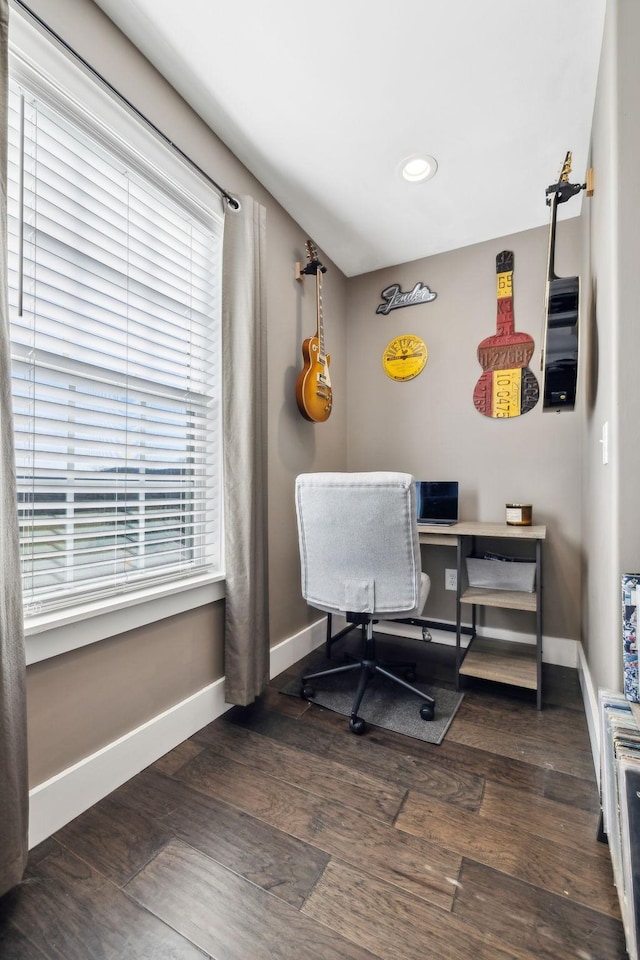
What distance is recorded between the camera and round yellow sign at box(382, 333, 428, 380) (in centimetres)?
275

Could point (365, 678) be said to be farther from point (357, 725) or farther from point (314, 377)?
point (314, 377)

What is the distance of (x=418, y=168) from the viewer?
199cm

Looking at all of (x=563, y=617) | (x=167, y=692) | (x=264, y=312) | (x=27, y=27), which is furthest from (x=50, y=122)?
(x=563, y=617)

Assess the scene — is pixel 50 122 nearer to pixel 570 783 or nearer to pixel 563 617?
pixel 570 783

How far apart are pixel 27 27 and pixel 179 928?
2273 mm

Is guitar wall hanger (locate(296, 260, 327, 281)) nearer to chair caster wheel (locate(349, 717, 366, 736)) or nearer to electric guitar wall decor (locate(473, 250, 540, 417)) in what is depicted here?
electric guitar wall decor (locate(473, 250, 540, 417))

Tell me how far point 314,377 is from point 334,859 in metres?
1.96

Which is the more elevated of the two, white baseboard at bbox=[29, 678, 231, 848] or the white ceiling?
the white ceiling

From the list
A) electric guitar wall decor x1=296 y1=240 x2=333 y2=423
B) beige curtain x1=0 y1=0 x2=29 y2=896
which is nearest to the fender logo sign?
electric guitar wall decor x1=296 y1=240 x2=333 y2=423

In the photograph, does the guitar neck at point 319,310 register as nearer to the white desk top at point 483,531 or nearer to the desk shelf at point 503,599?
the white desk top at point 483,531

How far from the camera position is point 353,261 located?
2.81m

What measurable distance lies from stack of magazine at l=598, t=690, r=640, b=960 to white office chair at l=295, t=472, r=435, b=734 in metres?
0.76

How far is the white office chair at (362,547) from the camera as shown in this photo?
163 centimetres

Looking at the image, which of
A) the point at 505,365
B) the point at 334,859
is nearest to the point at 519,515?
the point at 505,365
